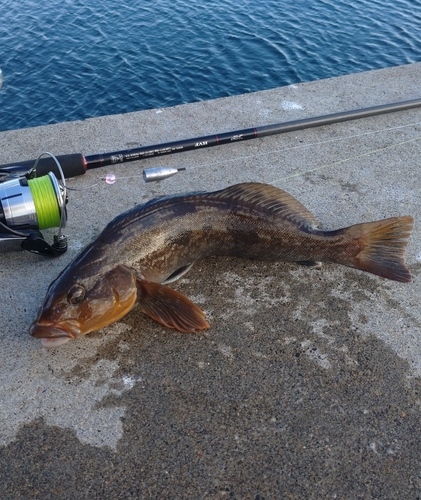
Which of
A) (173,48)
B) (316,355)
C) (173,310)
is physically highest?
(173,310)

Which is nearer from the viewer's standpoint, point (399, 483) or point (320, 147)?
point (399, 483)

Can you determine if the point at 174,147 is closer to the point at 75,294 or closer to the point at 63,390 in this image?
the point at 75,294

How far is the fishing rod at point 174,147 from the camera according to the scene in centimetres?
538

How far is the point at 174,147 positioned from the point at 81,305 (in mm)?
2587

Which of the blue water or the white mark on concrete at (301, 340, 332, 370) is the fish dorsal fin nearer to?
the white mark on concrete at (301, 340, 332, 370)

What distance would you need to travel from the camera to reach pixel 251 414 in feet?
11.8


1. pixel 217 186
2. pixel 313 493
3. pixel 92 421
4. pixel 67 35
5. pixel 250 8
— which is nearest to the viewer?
pixel 313 493

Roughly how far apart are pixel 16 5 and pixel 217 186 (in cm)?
1280

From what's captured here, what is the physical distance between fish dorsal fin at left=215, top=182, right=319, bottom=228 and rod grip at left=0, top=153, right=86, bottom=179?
1.83 m

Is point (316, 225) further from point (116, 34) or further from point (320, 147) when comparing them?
point (116, 34)

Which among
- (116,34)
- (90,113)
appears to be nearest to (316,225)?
(90,113)

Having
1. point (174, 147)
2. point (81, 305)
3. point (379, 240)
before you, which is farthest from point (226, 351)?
point (174, 147)

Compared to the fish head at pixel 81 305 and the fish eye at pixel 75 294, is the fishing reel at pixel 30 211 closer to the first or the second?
the fish head at pixel 81 305

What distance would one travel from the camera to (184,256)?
176 inches
